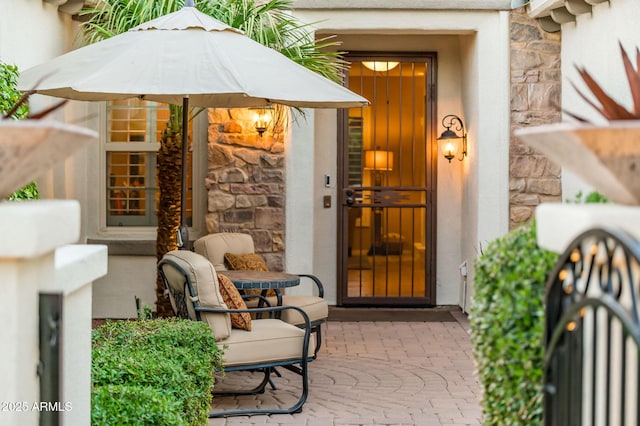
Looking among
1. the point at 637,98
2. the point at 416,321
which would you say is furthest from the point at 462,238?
the point at 637,98

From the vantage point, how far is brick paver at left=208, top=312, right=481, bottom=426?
5723mm

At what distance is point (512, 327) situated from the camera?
9.77 ft

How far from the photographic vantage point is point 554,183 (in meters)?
9.00

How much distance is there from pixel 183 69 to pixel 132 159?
4.05 metres

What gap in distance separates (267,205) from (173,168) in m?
1.57

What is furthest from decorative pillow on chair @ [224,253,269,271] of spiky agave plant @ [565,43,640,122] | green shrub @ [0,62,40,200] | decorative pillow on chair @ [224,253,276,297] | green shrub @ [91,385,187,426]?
spiky agave plant @ [565,43,640,122]

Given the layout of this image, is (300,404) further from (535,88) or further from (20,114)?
(535,88)

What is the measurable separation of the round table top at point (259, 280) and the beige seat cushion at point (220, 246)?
1.49 ft

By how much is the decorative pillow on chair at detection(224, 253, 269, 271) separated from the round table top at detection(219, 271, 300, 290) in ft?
1.41

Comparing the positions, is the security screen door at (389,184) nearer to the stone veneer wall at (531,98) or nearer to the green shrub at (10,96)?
the stone veneer wall at (531,98)

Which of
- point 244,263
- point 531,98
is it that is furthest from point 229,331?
point 531,98

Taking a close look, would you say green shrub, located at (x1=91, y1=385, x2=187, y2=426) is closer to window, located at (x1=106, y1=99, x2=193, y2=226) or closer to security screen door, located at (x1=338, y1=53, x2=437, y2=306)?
window, located at (x1=106, y1=99, x2=193, y2=226)

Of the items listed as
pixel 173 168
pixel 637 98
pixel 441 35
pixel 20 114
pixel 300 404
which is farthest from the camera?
pixel 441 35

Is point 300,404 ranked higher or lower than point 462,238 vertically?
lower
